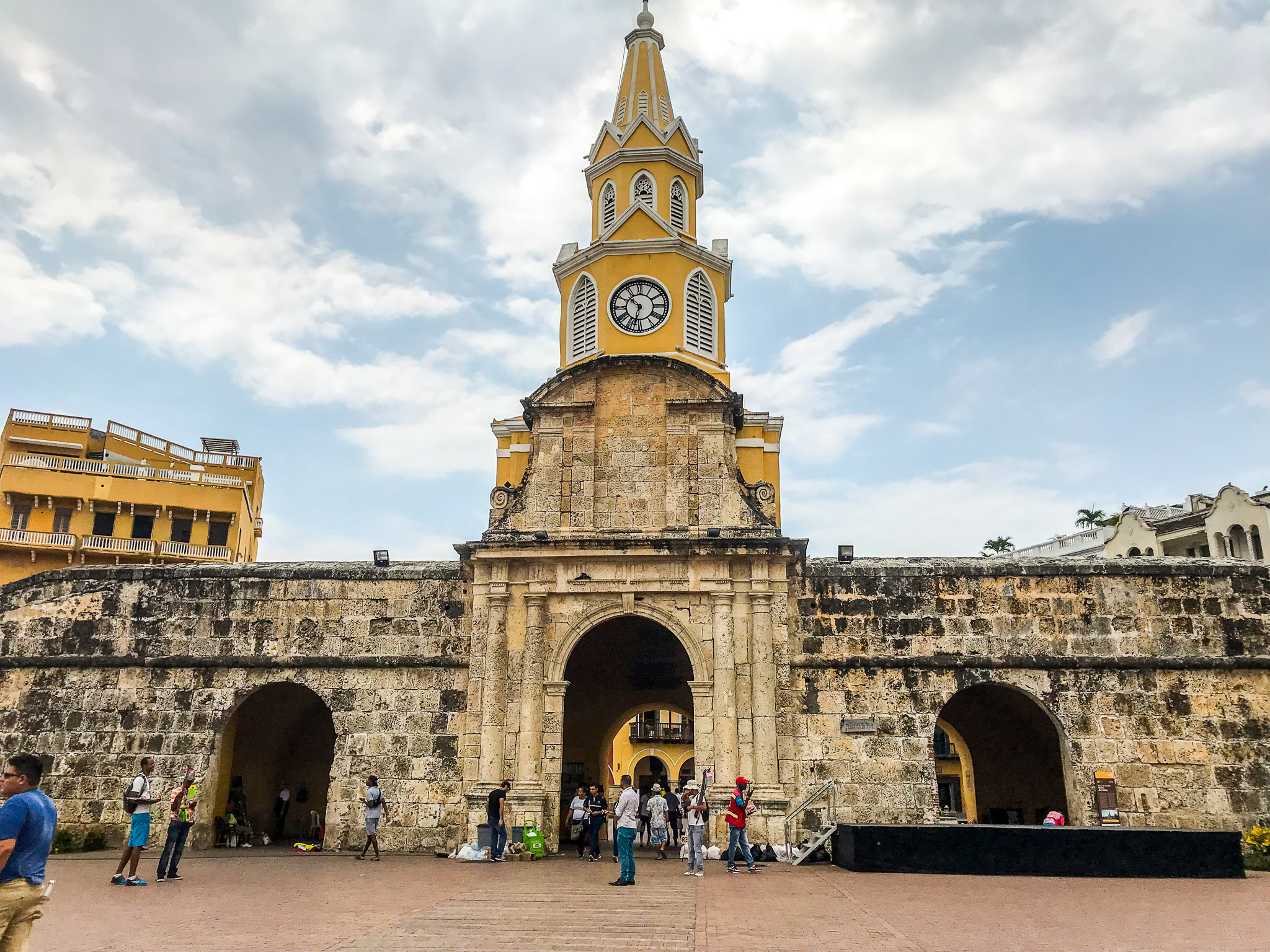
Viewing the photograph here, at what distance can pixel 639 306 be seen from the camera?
24547 mm

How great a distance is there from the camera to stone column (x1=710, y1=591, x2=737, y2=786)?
15695 millimetres

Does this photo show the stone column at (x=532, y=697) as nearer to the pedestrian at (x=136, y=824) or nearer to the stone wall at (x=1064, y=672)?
the stone wall at (x=1064, y=672)

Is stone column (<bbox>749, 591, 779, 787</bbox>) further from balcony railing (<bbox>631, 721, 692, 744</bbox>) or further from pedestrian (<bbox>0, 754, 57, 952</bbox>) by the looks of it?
balcony railing (<bbox>631, 721, 692, 744</bbox>)

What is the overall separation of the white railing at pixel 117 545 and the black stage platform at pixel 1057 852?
1242 inches

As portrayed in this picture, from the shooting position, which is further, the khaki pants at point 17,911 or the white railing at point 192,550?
the white railing at point 192,550

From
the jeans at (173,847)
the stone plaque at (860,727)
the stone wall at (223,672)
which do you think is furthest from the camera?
the stone wall at (223,672)

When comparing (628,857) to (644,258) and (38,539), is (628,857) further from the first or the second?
(38,539)

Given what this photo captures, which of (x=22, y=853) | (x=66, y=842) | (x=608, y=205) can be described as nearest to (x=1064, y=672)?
(x=22, y=853)

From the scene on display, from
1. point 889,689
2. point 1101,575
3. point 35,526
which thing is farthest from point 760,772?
point 35,526

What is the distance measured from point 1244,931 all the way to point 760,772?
8144 mm

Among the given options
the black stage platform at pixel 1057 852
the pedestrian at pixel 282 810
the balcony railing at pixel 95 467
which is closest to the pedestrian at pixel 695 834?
the black stage platform at pixel 1057 852

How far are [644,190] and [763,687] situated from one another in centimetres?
1595

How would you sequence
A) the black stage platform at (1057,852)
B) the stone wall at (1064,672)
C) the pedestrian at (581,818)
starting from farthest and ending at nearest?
the stone wall at (1064,672)
the pedestrian at (581,818)
the black stage platform at (1057,852)

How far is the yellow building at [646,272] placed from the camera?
2423 centimetres
